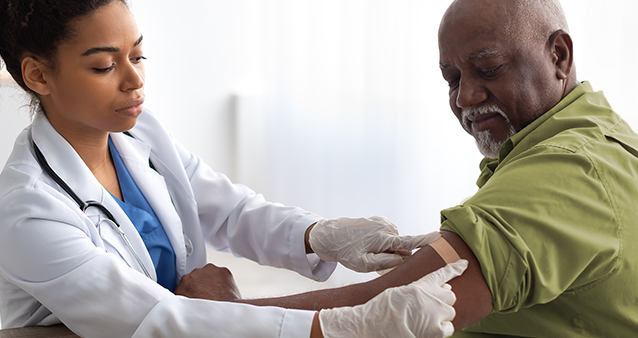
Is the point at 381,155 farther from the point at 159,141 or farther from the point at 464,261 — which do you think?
the point at 464,261

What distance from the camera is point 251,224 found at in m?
1.58

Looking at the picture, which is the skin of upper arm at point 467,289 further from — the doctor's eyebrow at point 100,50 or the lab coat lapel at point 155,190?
the doctor's eyebrow at point 100,50

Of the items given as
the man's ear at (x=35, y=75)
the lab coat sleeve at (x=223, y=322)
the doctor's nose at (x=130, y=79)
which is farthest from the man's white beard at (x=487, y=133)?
the man's ear at (x=35, y=75)

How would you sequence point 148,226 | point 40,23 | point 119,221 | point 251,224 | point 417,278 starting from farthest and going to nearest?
point 251,224
point 148,226
point 119,221
point 40,23
point 417,278

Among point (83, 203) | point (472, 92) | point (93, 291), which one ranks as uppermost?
point (472, 92)

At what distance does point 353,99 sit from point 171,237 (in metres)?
1.94

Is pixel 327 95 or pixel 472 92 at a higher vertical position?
pixel 472 92

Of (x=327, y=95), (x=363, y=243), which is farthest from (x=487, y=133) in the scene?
(x=327, y=95)

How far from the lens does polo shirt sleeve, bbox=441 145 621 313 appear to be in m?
0.88

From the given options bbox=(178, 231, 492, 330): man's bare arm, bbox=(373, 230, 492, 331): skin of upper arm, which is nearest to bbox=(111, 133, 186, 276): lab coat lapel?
bbox=(178, 231, 492, 330): man's bare arm

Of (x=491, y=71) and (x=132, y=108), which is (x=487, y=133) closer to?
(x=491, y=71)

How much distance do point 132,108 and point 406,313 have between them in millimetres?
815

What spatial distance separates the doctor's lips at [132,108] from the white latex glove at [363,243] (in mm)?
568

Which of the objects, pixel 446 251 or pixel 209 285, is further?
pixel 209 285
